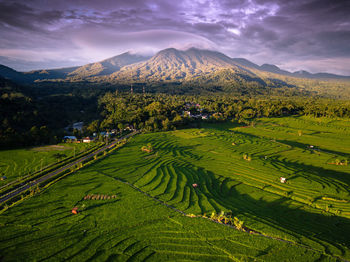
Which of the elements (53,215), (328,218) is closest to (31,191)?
(53,215)

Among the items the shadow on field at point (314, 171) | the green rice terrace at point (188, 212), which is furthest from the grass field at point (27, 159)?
the shadow on field at point (314, 171)

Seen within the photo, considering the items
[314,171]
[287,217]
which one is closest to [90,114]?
[287,217]

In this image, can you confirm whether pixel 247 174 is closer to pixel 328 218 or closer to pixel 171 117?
pixel 328 218

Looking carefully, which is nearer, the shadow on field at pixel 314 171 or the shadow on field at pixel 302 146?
the shadow on field at pixel 314 171

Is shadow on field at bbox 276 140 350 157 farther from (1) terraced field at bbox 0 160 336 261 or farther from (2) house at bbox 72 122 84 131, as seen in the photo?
(2) house at bbox 72 122 84 131

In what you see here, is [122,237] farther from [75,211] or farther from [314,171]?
[314,171]

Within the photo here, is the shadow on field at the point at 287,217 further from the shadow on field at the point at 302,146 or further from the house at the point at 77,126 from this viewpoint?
the house at the point at 77,126
